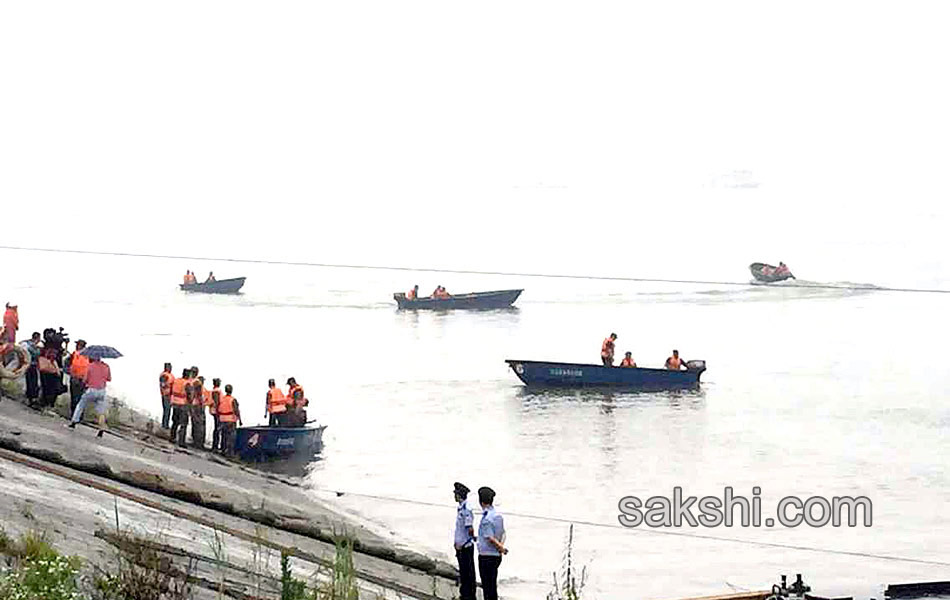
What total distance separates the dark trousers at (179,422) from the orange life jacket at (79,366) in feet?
7.95

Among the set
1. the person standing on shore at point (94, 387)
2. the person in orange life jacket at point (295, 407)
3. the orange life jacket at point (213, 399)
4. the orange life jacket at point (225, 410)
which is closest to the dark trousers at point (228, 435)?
the orange life jacket at point (225, 410)

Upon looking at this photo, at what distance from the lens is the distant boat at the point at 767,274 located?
276 feet

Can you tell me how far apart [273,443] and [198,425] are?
1696mm

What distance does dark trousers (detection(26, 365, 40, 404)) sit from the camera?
74.9 ft

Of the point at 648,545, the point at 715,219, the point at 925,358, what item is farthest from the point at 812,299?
the point at 648,545

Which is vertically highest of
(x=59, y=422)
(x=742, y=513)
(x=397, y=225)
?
(x=397, y=225)

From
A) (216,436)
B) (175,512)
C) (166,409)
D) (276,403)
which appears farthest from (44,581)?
(276,403)

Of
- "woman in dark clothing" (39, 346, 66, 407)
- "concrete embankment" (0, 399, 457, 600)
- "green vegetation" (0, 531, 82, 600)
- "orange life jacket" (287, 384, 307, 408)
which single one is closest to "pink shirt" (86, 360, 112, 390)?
"concrete embankment" (0, 399, 457, 600)

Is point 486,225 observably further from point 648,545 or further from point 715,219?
point 648,545

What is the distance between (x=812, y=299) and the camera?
85.2 meters

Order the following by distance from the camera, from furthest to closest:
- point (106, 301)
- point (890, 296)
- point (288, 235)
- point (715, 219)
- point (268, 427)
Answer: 1. point (715, 219)
2. point (288, 235)
3. point (890, 296)
4. point (106, 301)
5. point (268, 427)

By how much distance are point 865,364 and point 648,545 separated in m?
37.2

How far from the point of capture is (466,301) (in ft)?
220

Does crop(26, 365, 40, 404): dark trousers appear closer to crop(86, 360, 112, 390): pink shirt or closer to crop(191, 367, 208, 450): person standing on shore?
crop(86, 360, 112, 390): pink shirt
